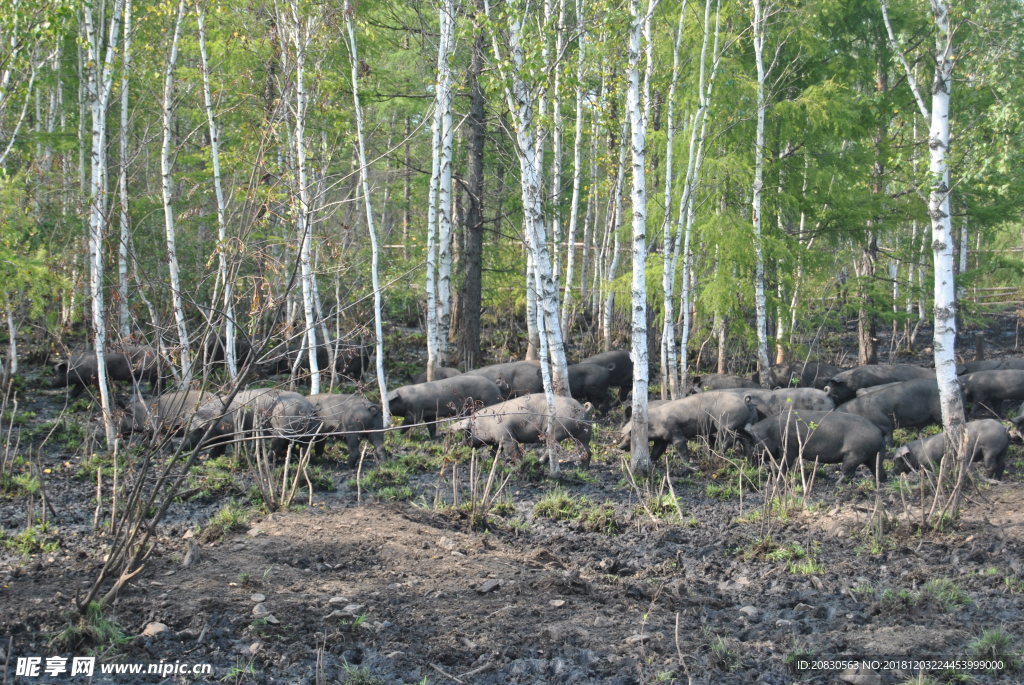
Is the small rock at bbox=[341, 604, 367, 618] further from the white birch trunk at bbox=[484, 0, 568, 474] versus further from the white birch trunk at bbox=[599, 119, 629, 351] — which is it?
the white birch trunk at bbox=[599, 119, 629, 351]

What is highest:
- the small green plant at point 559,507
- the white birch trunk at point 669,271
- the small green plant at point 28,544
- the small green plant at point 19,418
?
the white birch trunk at point 669,271

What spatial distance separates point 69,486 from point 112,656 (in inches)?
240

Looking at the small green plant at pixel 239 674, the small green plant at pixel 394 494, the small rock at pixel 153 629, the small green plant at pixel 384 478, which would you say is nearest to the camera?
the small green plant at pixel 239 674

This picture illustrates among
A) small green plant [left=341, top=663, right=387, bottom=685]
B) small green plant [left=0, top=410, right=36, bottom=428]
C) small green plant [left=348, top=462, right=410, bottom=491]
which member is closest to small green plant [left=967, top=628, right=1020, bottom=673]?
small green plant [left=341, top=663, right=387, bottom=685]

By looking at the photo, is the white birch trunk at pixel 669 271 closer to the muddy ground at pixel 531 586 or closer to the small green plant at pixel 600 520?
the muddy ground at pixel 531 586

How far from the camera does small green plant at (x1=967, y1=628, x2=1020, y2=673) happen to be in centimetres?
584

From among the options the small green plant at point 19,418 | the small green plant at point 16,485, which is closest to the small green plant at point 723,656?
the small green plant at point 16,485

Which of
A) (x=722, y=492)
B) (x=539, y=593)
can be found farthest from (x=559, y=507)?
(x=539, y=593)

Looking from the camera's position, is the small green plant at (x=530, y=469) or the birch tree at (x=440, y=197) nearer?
the small green plant at (x=530, y=469)

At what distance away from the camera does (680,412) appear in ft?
45.5

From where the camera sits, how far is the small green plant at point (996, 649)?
5844 millimetres

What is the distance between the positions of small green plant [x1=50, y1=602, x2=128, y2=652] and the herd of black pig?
4208 mm

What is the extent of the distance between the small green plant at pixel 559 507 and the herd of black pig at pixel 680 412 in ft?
3.33

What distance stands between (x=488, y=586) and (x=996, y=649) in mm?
3490
